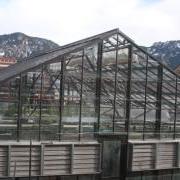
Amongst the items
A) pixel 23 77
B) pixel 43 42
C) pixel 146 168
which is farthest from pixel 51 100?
pixel 43 42

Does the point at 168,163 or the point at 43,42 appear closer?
the point at 168,163

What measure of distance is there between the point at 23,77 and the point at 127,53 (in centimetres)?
665

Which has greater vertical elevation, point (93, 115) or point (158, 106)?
point (158, 106)

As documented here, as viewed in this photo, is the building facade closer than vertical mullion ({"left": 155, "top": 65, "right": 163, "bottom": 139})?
Yes

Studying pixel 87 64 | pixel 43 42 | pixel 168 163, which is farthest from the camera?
pixel 43 42

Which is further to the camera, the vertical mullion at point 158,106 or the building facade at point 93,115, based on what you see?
the vertical mullion at point 158,106

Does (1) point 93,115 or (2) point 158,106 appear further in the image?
(2) point 158,106

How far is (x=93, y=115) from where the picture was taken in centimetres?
3034

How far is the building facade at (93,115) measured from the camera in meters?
27.8

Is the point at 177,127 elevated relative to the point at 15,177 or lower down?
elevated

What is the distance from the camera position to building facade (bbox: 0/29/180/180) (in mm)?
27844

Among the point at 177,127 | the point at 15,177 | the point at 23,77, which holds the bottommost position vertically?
the point at 15,177

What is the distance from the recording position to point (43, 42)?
646 feet

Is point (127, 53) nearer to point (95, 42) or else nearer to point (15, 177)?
point (95, 42)
